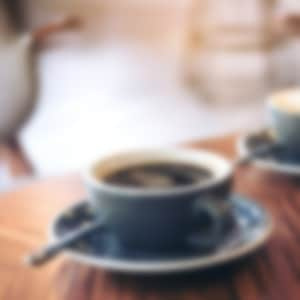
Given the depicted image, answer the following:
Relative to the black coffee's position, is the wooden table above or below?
below

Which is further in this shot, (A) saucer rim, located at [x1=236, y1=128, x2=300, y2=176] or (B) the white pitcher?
(B) the white pitcher

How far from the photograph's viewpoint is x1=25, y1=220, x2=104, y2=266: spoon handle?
447mm

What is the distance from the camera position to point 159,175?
0.53 m

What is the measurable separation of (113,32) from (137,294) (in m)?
1.54

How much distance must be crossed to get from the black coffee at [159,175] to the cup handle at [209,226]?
0.18ft

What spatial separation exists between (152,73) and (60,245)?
154cm

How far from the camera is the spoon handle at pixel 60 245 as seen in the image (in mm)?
447

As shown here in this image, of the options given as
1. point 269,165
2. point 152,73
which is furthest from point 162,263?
point 152,73

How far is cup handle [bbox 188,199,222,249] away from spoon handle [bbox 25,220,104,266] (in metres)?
0.07

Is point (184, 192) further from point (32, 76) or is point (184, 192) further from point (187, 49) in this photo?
point (187, 49)

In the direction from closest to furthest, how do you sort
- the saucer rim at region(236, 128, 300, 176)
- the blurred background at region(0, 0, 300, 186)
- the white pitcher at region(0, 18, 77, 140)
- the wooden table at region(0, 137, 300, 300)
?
the wooden table at region(0, 137, 300, 300)
the saucer rim at region(236, 128, 300, 176)
the white pitcher at region(0, 18, 77, 140)
the blurred background at region(0, 0, 300, 186)

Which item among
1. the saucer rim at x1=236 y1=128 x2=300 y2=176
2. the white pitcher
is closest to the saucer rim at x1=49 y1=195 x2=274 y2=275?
the saucer rim at x1=236 y1=128 x2=300 y2=176

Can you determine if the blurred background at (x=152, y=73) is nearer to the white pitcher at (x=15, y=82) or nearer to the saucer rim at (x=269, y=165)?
the white pitcher at (x=15, y=82)

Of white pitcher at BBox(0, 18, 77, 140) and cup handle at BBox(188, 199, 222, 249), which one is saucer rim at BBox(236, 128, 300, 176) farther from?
white pitcher at BBox(0, 18, 77, 140)
